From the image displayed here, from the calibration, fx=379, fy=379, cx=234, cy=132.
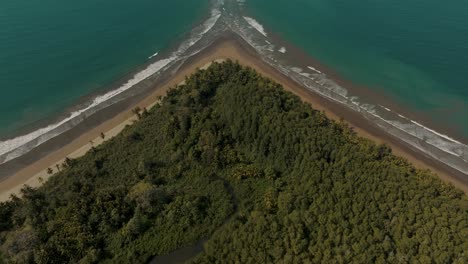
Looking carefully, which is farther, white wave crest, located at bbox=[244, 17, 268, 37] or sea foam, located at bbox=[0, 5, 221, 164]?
white wave crest, located at bbox=[244, 17, 268, 37]

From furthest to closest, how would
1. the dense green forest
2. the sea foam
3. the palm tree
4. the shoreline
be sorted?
the palm tree
the sea foam
the shoreline
the dense green forest

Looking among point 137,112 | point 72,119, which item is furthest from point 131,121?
point 72,119

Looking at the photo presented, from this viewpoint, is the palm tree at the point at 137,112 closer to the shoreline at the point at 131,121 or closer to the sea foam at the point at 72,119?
the shoreline at the point at 131,121

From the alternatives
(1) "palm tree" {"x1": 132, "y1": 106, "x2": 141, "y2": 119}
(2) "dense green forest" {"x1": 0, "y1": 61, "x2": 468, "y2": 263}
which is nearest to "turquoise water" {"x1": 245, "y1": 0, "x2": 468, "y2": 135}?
(2) "dense green forest" {"x1": 0, "y1": 61, "x2": 468, "y2": 263}

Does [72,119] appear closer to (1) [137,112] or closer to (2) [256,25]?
(1) [137,112]

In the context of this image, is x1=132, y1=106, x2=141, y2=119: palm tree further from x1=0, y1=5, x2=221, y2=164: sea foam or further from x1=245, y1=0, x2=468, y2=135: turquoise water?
x1=245, y1=0, x2=468, y2=135: turquoise water

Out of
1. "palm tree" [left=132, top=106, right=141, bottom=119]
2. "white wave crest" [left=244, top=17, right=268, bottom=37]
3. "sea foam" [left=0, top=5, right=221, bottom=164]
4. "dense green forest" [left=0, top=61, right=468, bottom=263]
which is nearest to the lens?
"dense green forest" [left=0, top=61, right=468, bottom=263]

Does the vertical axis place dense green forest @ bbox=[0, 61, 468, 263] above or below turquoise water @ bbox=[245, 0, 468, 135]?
below
